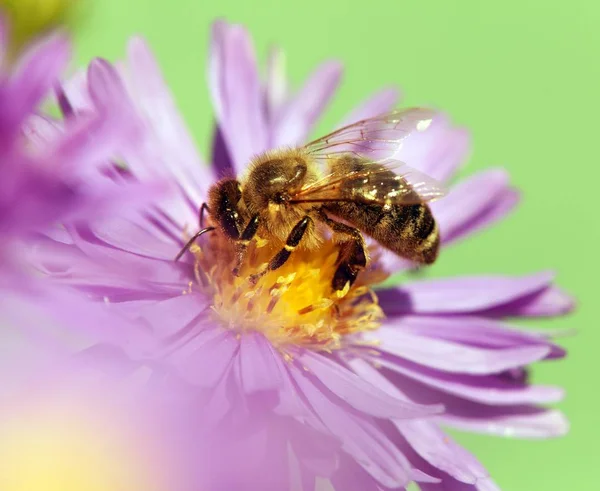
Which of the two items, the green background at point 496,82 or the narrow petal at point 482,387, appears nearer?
the narrow petal at point 482,387

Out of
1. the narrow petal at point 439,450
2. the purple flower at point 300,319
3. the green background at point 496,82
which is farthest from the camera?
the green background at point 496,82

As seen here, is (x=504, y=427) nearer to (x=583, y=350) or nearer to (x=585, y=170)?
(x=583, y=350)

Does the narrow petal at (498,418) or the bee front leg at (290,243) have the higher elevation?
the bee front leg at (290,243)

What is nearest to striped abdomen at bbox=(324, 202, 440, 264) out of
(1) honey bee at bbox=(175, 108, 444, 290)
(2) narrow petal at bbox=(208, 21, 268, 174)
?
(1) honey bee at bbox=(175, 108, 444, 290)

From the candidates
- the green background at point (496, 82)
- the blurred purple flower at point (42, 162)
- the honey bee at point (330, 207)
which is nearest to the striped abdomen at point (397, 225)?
the honey bee at point (330, 207)

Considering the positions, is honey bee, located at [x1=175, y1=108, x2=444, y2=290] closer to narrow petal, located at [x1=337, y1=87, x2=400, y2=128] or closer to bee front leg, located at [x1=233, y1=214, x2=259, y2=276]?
bee front leg, located at [x1=233, y1=214, x2=259, y2=276]

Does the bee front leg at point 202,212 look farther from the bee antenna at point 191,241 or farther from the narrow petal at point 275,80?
the narrow petal at point 275,80

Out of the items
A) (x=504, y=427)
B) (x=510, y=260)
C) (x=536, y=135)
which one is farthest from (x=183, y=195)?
(x=536, y=135)
